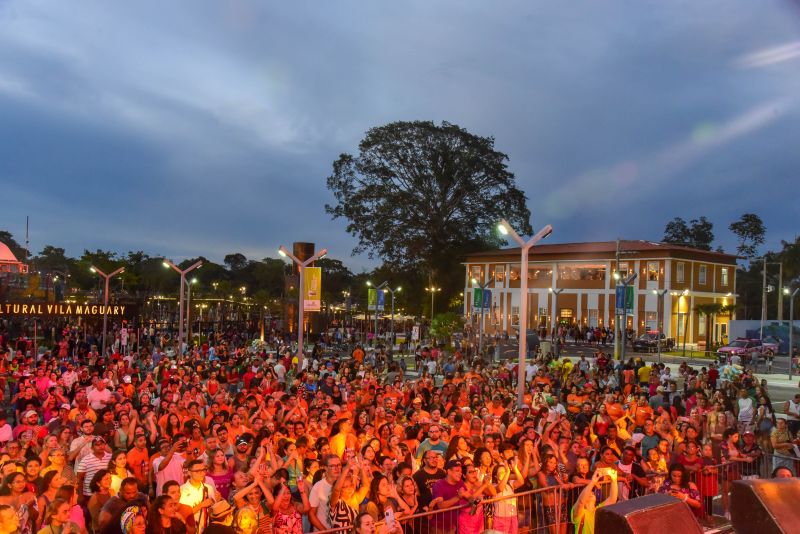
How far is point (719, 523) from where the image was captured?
7.94 m

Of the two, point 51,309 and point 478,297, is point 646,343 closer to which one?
point 478,297

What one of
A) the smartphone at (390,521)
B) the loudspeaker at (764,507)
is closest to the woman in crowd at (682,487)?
the smartphone at (390,521)

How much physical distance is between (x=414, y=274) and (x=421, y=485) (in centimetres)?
5240

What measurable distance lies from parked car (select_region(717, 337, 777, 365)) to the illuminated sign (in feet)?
95.7

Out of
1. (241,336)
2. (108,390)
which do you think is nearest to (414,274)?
(241,336)

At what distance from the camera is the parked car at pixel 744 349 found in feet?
125

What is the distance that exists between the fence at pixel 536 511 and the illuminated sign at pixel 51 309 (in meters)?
24.7

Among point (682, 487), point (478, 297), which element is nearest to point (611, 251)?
point (478, 297)

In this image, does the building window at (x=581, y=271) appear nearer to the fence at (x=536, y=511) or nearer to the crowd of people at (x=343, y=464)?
the crowd of people at (x=343, y=464)

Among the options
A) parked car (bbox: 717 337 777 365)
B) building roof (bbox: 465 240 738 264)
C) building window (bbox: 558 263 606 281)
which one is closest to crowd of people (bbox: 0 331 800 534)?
parked car (bbox: 717 337 777 365)

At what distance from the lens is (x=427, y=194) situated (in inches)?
2276

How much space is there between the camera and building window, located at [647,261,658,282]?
57000 mm

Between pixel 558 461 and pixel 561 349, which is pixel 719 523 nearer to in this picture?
pixel 558 461

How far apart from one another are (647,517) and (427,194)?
183ft
